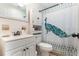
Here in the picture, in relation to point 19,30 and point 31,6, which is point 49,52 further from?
point 31,6

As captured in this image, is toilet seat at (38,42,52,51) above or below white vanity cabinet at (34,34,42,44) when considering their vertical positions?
below

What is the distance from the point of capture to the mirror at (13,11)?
146 cm

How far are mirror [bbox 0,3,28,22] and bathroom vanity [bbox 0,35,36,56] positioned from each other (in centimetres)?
28

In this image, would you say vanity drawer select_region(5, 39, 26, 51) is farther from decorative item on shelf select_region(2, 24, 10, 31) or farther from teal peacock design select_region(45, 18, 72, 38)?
teal peacock design select_region(45, 18, 72, 38)

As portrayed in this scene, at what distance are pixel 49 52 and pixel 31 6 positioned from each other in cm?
72

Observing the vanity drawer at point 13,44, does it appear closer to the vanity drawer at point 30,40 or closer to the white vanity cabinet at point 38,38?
the vanity drawer at point 30,40

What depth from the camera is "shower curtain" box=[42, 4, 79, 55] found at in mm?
1525

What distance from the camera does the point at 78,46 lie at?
1554 mm

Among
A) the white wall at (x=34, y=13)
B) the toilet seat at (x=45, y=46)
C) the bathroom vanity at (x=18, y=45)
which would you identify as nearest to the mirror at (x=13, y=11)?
the white wall at (x=34, y=13)

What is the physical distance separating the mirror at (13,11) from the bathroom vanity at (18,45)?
0.28m

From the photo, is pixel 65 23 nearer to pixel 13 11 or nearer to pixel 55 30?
pixel 55 30

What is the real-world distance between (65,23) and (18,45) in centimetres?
74

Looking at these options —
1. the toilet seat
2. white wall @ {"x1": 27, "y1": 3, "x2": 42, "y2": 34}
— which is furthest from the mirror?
the toilet seat

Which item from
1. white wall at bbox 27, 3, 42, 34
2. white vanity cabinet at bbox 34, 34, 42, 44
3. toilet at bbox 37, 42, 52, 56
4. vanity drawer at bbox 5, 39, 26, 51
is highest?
white wall at bbox 27, 3, 42, 34
